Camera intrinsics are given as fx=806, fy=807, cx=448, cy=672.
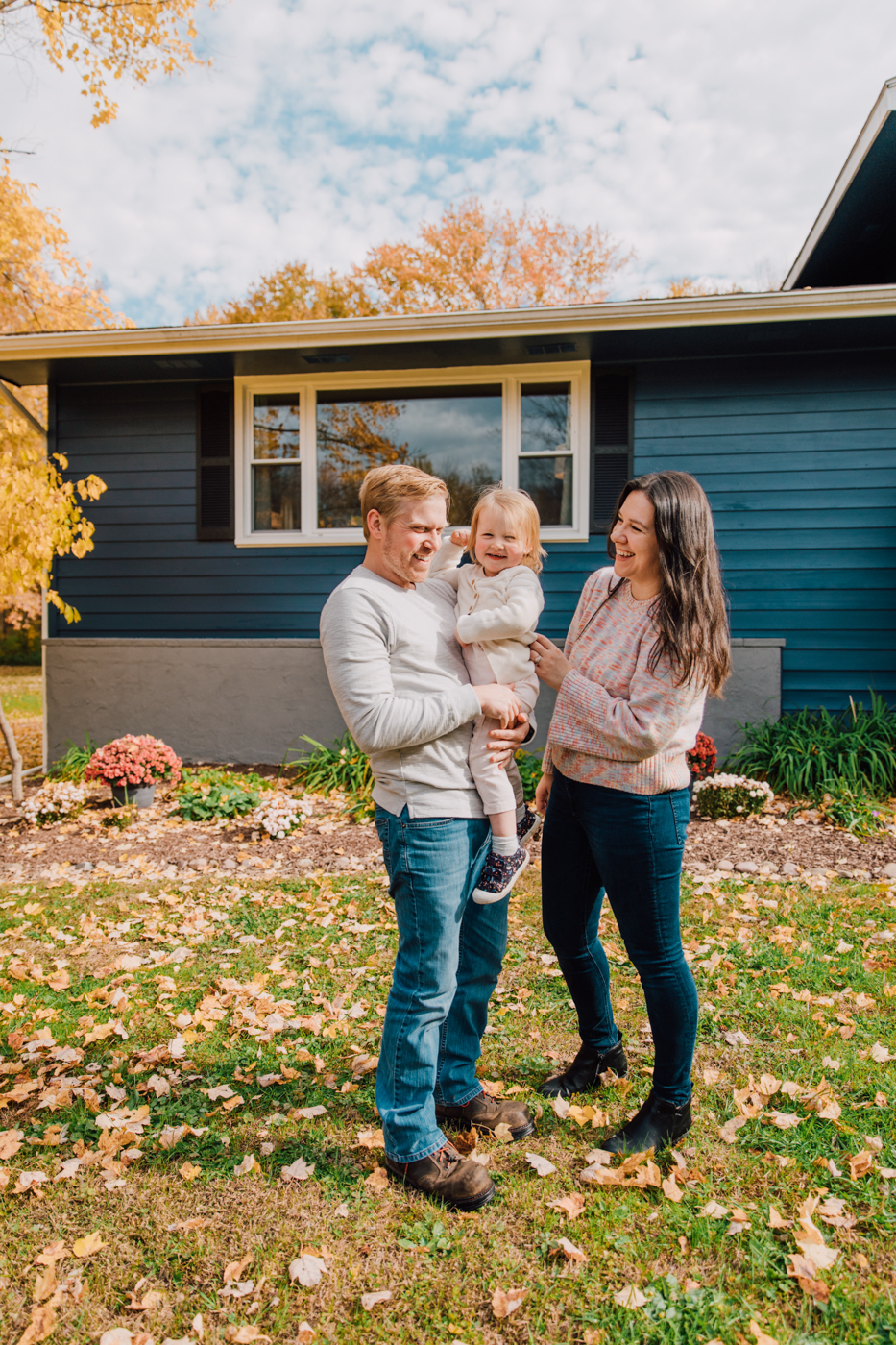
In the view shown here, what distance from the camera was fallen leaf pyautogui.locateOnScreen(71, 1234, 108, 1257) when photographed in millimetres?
Result: 1989

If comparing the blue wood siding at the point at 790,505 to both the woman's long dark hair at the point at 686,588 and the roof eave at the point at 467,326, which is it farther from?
the woman's long dark hair at the point at 686,588

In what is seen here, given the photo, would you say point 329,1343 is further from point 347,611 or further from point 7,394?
point 7,394

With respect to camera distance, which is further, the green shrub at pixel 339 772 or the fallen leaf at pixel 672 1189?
the green shrub at pixel 339 772

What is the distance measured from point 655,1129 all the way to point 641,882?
0.76 metres

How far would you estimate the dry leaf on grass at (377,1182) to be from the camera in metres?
2.19

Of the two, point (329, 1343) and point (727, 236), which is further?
point (727, 236)

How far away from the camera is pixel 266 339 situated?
7141 millimetres

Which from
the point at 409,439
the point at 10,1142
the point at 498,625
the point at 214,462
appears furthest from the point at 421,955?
the point at 214,462

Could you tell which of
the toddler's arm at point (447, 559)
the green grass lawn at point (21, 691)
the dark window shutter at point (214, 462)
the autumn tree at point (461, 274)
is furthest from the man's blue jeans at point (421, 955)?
the autumn tree at point (461, 274)

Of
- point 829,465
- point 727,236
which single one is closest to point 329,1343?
point 829,465

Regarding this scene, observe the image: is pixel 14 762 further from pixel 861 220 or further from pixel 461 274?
pixel 461 274

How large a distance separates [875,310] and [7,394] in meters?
7.81

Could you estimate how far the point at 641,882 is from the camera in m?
2.12

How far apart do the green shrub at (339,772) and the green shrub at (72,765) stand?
6.30 ft
